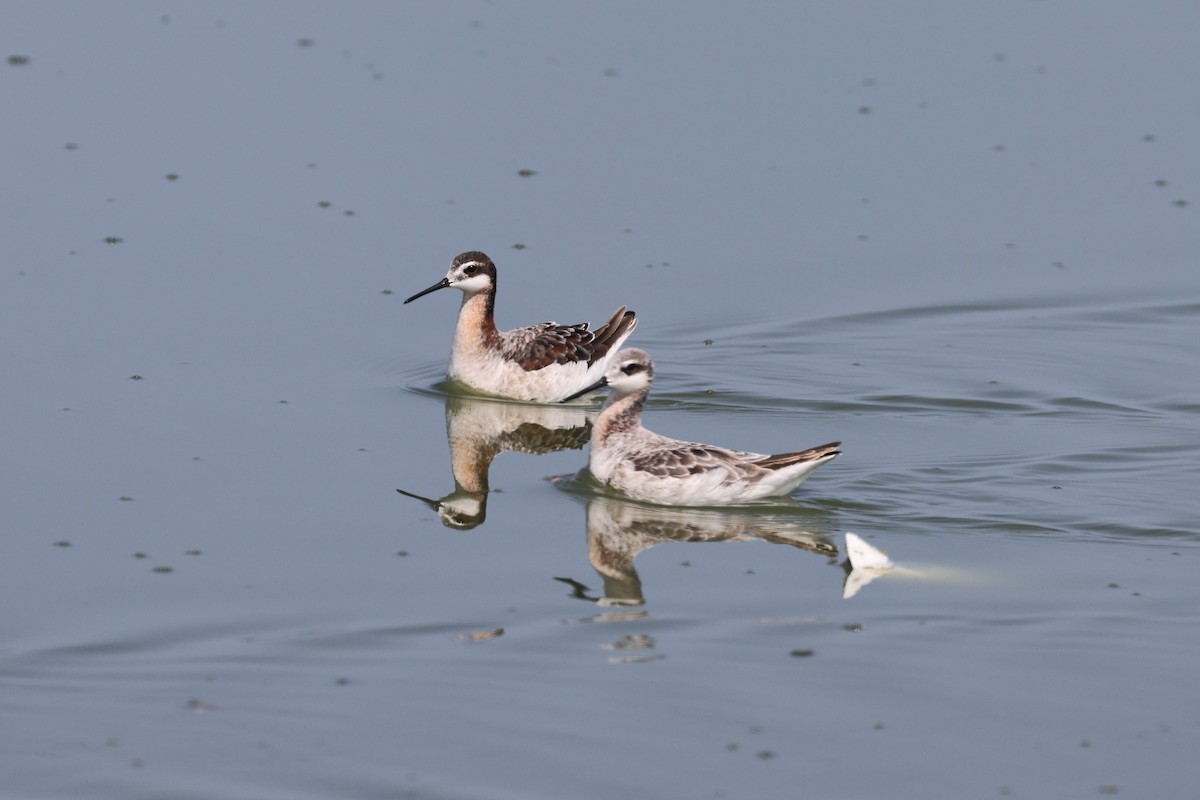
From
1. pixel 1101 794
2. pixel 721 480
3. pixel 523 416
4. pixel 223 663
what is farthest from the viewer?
pixel 523 416

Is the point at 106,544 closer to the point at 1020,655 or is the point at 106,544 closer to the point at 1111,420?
the point at 1020,655

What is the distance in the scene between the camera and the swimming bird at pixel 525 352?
1767 centimetres

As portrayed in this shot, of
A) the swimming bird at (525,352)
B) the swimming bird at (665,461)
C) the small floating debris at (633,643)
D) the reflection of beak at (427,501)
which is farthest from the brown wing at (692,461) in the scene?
the swimming bird at (525,352)

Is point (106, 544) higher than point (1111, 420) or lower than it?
lower

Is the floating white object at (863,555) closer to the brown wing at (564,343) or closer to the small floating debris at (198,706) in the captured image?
the small floating debris at (198,706)

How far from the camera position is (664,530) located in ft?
46.6

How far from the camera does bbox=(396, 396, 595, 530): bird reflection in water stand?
14594 millimetres

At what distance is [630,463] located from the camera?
1476 centimetres

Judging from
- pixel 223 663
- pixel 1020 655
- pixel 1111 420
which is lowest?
pixel 223 663

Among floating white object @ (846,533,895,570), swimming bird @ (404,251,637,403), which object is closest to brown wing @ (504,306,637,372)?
swimming bird @ (404,251,637,403)

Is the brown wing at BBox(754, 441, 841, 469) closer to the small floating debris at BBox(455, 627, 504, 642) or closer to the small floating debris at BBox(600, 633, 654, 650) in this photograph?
the small floating debris at BBox(600, 633, 654, 650)

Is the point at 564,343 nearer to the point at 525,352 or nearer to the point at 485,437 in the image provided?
the point at 525,352

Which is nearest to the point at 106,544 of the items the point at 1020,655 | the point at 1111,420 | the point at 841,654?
the point at 841,654

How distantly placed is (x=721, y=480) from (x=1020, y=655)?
11.3 ft
